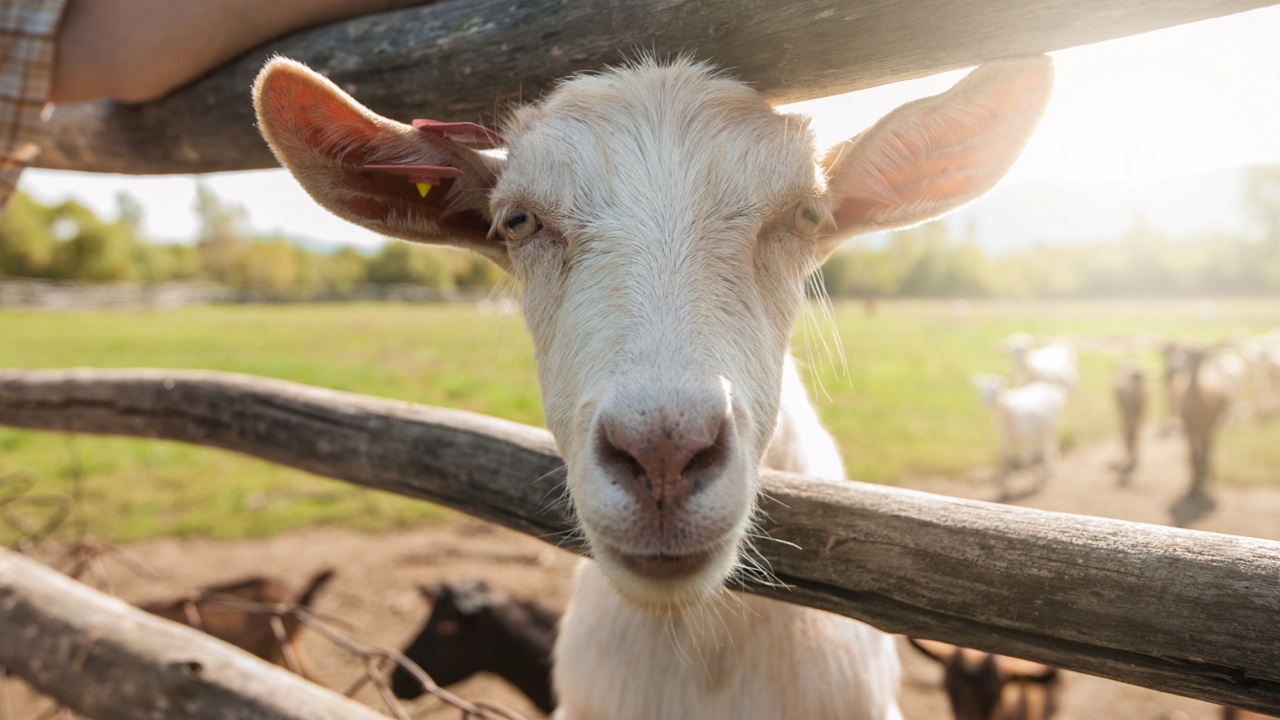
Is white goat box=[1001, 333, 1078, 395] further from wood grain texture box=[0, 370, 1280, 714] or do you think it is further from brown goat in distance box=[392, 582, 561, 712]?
wood grain texture box=[0, 370, 1280, 714]

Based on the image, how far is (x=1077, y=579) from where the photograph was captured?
4.21ft

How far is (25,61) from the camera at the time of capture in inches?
89.4

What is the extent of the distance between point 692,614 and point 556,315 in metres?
0.88

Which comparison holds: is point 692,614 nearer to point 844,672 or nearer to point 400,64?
point 844,672

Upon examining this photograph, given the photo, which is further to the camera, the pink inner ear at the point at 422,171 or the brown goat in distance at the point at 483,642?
the brown goat in distance at the point at 483,642

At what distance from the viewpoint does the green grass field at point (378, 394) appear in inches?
293

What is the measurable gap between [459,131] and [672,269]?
758 millimetres

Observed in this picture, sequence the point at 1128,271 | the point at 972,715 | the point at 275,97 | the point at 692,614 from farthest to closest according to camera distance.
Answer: the point at 1128,271, the point at 972,715, the point at 692,614, the point at 275,97

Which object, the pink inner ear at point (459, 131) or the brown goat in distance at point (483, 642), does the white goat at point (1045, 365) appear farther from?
the pink inner ear at point (459, 131)

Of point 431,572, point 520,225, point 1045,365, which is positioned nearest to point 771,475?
point 520,225

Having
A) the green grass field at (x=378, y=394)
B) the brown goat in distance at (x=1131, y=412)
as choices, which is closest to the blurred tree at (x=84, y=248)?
the green grass field at (x=378, y=394)

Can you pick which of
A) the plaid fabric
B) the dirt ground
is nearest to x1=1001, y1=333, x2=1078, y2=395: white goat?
the dirt ground

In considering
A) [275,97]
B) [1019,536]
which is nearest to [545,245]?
[275,97]

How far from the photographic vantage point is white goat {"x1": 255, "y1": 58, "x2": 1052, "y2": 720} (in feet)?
4.03
